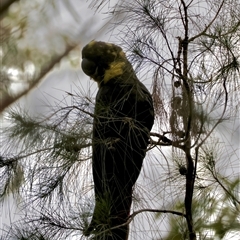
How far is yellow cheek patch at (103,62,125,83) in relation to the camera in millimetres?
1888

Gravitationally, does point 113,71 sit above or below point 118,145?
above

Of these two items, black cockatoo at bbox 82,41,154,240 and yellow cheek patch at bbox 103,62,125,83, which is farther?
yellow cheek patch at bbox 103,62,125,83

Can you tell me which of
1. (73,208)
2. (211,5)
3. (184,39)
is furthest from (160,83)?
(73,208)

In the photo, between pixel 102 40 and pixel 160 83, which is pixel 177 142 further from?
pixel 102 40

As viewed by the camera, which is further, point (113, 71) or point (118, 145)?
point (113, 71)

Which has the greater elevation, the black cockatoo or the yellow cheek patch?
the yellow cheek patch

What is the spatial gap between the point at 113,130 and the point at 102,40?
22.1 inches

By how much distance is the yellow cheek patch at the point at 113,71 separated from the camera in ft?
6.19

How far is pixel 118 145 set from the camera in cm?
163

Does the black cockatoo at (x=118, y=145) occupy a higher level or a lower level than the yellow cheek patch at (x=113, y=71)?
lower

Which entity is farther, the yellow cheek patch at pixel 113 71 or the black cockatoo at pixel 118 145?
the yellow cheek patch at pixel 113 71

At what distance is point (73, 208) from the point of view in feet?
5.04

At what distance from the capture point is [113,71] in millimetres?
1985

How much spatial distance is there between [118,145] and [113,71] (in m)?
0.42
